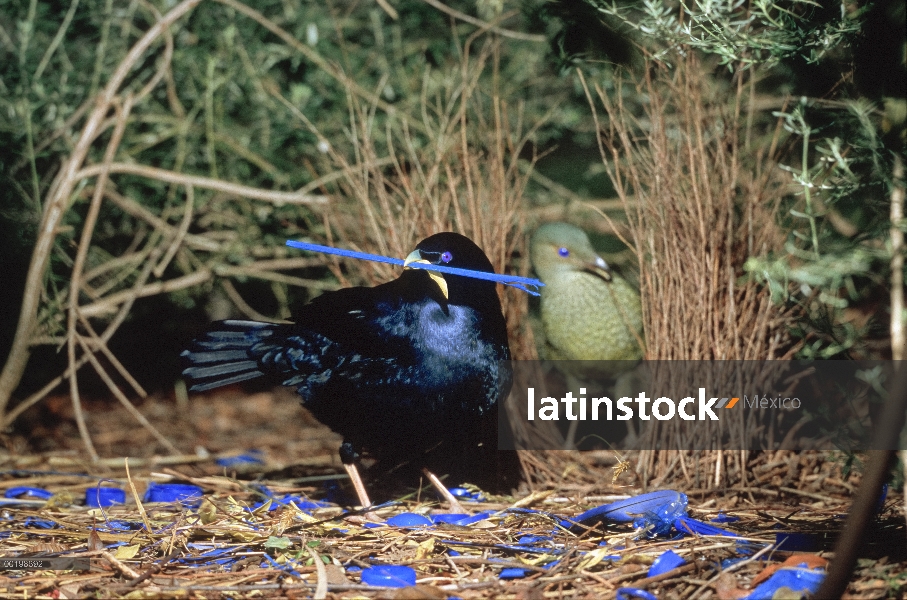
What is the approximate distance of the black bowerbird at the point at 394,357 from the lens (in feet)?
8.43

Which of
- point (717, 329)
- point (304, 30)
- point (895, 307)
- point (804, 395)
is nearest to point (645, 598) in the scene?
point (895, 307)

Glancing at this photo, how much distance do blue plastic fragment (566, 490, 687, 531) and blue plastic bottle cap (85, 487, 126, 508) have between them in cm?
173

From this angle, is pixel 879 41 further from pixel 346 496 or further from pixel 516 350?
pixel 346 496

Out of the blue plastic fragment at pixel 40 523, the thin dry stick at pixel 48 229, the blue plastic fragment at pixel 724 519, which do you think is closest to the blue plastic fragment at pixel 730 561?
the blue plastic fragment at pixel 724 519

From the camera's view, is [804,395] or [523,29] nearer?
[804,395]

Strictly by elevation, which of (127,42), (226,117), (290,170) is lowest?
(290,170)

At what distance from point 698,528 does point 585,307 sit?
1176 mm

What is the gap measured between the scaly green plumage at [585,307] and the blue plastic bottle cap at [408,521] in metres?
1.06

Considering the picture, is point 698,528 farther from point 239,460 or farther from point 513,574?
point 239,460

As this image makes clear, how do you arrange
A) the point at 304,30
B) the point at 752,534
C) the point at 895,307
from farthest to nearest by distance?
the point at 304,30 → the point at 752,534 → the point at 895,307

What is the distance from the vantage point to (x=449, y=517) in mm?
2619

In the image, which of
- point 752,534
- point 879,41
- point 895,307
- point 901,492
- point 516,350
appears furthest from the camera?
point 516,350

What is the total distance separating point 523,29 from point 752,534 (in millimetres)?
3178

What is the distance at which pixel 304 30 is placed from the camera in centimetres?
420
